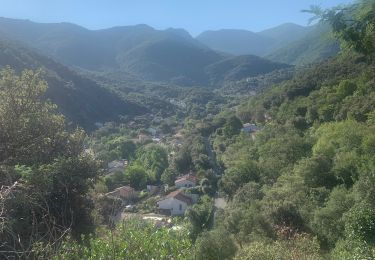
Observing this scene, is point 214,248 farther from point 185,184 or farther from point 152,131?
point 152,131

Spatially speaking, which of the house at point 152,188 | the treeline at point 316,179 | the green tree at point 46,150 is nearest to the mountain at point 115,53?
the house at point 152,188

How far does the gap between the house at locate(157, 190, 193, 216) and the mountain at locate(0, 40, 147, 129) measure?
1019 inches

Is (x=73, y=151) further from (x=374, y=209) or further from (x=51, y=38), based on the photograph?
(x=51, y=38)

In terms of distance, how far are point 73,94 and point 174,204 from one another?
3825cm

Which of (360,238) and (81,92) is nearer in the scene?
(360,238)

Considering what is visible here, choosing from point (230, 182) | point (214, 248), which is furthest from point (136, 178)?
point (214, 248)

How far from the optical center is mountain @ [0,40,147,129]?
5572 centimetres

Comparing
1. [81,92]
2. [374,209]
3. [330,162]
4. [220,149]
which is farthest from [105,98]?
[374,209]

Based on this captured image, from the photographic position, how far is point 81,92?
216ft

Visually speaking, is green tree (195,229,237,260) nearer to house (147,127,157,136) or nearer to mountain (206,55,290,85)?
house (147,127,157,136)

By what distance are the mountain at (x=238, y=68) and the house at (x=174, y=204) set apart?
10314cm

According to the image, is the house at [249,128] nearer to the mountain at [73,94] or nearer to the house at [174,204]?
the house at [174,204]

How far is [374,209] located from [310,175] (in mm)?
5429

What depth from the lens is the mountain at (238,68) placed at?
13012 cm
